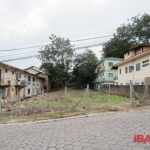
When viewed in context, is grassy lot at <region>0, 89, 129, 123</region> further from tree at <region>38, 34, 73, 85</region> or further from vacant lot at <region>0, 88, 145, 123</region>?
tree at <region>38, 34, 73, 85</region>

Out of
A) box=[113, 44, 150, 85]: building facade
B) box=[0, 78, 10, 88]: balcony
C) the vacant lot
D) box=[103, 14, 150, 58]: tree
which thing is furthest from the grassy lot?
box=[103, 14, 150, 58]: tree

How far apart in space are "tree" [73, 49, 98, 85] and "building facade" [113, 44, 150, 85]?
15.0 m

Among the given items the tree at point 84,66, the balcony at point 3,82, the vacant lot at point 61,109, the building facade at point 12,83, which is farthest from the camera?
the tree at point 84,66

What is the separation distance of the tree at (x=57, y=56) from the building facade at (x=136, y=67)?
1736cm

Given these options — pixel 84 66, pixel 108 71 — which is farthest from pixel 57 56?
pixel 108 71

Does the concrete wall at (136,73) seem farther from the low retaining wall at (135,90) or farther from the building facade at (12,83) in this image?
the building facade at (12,83)

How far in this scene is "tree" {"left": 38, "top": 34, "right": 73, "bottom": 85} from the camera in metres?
37.1

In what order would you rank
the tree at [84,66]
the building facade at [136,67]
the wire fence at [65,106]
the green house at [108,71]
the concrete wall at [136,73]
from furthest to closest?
the tree at [84,66] → the green house at [108,71] → the concrete wall at [136,73] → the building facade at [136,67] → the wire fence at [65,106]

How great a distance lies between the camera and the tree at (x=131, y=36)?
39.3 meters

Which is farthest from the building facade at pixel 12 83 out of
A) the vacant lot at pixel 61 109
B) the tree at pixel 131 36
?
the tree at pixel 131 36

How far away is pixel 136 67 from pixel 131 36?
24.8 m

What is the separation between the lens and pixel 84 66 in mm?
38969

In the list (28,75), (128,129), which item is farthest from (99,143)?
(28,75)

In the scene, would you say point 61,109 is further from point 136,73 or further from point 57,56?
point 57,56
